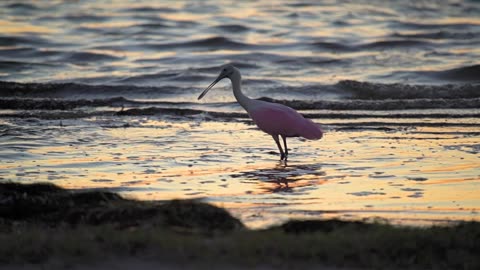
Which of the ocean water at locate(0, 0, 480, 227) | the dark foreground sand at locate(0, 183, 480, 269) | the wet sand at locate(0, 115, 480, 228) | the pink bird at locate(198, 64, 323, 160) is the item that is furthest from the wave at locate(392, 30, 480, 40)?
the dark foreground sand at locate(0, 183, 480, 269)

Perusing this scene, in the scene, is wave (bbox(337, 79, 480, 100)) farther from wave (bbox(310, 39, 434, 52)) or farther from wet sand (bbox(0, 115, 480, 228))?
wave (bbox(310, 39, 434, 52))

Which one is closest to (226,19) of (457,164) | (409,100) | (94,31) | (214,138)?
(94,31)

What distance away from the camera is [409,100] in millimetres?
15789

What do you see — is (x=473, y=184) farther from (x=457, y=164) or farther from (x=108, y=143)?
(x=108, y=143)

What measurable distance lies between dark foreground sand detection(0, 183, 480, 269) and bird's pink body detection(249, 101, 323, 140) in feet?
13.1

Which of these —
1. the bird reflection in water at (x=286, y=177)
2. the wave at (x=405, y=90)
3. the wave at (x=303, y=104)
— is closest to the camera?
the bird reflection in water at (x=286, y=177)

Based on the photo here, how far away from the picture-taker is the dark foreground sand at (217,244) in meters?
5.78

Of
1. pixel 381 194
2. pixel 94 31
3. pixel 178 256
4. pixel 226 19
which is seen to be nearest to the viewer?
pixel 178 256

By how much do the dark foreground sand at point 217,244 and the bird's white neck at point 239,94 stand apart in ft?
15.2

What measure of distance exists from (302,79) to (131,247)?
1258cm

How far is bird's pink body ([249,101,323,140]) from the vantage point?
10.8m

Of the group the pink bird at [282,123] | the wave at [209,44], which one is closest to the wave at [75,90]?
the wave at [209,44]

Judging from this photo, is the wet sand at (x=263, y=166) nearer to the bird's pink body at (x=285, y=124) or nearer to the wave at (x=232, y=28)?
the bird's pink body at (x=285, y=124)

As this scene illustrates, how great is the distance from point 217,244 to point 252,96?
36.4ft
